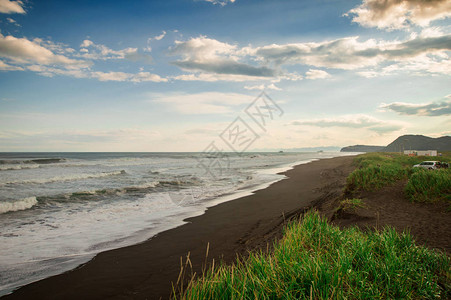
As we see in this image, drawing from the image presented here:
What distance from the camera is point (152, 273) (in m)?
4.94

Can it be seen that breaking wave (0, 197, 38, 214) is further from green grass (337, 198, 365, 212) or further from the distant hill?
the distant hill

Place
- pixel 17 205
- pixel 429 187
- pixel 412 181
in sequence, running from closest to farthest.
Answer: pixel 429 187, pixel 412 181, pixel 17 205

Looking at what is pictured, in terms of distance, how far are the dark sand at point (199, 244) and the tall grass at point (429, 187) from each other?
0.28 m

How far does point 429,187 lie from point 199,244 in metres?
7.18

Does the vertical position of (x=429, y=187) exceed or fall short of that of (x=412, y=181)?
it falls short

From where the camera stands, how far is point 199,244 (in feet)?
21.6

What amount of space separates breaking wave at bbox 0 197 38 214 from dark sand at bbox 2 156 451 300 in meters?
8.23

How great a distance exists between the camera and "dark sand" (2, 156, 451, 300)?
4.39 m

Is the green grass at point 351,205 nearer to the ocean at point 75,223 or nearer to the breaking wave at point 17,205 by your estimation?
the ocean at point 75,223

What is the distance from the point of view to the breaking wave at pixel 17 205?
1098 cm

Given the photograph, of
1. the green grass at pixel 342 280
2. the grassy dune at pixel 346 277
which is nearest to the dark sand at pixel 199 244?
the grassy dune at pixel 346 277

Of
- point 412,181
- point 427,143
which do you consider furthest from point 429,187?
point 427,143

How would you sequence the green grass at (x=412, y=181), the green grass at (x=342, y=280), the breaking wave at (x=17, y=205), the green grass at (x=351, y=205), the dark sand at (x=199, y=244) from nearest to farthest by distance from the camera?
the green grass at (x=342, y=280) < the dark sand at (x=199, y=244) < the green grass at (x=351, y=205) < the green grass at (x=412, y=181) < the breaking wave at (x=17, y=205)

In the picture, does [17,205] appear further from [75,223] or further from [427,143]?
[427,143]
